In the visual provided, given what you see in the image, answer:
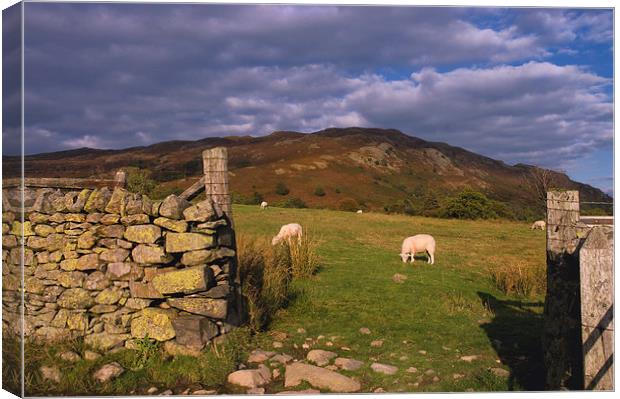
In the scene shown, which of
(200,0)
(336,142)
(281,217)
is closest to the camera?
(200,0)

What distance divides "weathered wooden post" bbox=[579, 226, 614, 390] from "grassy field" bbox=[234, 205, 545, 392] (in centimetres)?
129

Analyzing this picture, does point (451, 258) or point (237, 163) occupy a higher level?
point (237, 163)

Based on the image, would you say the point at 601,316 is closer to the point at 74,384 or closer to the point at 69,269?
the point at 74,384

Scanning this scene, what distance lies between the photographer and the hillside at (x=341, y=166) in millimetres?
52938

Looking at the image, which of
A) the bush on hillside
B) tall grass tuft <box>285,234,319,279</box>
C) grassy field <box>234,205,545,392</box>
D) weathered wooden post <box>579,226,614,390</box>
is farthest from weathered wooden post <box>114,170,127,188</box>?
the bush on hillside

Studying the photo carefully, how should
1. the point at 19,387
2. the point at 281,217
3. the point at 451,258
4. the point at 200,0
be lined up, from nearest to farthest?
the point at 19,387 < the point at 200,0 < the point at 451,258 < the point at 281,217

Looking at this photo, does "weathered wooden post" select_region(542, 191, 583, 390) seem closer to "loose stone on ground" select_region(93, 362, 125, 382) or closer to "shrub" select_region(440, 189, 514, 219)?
"loose stone on ground" select_region(93, 362, 125, 382)

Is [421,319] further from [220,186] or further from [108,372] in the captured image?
[108,372]

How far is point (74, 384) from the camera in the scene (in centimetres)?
515

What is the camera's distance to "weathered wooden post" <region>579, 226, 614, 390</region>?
411 centimetres

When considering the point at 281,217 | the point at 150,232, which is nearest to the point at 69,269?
the point at 150,232

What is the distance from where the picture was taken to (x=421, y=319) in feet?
26.0

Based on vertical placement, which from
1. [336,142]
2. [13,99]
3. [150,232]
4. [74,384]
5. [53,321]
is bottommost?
[74,384]

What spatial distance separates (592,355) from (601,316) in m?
0.36
